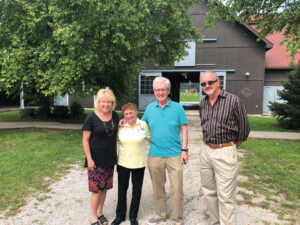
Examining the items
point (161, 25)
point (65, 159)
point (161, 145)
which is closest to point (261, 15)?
point (161, 25)

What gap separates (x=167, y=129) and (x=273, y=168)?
3.58 meters

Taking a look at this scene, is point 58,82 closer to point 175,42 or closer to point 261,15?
point 175,42

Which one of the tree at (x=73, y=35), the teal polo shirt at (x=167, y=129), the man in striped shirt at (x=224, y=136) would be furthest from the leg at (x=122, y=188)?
the tree at (x=73, y=35)

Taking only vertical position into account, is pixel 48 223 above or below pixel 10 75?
below

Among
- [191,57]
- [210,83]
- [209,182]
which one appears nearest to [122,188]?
[209,182]

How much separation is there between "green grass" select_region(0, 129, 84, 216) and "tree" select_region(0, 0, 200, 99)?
1734 millimetres

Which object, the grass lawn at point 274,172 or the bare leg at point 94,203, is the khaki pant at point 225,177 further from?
the bare leg at point 94,203

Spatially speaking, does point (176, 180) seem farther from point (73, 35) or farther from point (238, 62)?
point (238, 62)

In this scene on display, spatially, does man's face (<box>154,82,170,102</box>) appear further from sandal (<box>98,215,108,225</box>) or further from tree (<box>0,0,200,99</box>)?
tree (<box>0,0,200,99</box>)

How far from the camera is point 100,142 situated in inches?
112

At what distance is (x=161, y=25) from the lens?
8.98 meters

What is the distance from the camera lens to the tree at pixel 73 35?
23.6ft

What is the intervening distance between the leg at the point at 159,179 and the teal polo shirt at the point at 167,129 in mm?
91

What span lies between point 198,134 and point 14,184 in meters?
6.83
